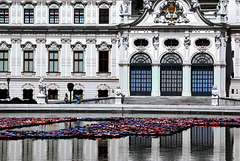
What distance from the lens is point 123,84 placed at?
57.1m

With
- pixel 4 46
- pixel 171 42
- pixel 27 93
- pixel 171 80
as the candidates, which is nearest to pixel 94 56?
pixel 27 93

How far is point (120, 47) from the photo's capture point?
57656 millimetres

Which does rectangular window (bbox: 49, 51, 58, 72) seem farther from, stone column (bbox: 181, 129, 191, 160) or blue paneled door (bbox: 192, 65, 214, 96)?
stone column (bbox: 181, 129, 191, 160)

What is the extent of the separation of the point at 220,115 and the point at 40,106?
1222 centimetres

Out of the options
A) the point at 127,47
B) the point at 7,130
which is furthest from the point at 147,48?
the point at 7,130

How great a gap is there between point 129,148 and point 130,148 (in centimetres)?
4

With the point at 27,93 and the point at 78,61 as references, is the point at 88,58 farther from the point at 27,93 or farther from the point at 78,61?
the point at 27,93

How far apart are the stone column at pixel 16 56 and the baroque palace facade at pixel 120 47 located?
0.11m

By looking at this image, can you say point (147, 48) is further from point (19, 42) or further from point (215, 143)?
point (215, 143)

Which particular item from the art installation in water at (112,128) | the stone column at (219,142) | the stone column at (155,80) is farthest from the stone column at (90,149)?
the stone column at (155,80)

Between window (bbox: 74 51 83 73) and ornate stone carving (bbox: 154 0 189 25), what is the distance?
9.76 meters

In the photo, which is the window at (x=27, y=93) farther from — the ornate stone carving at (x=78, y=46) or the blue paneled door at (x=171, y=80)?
the blue paneled door at (x=171, y=80)

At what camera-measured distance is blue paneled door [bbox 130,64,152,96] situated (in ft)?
187

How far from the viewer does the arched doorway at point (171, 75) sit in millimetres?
56625
